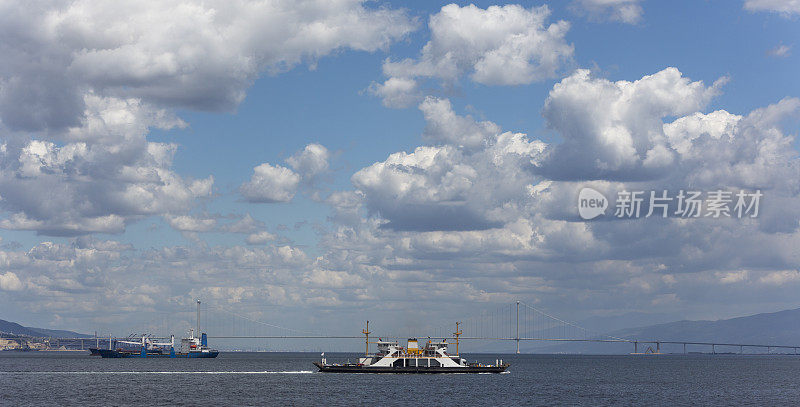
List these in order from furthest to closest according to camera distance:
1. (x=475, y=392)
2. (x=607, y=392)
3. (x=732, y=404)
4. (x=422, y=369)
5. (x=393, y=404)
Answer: (x=422, y=369) < (x=607, y=392) < (x=475, y=392) < (x=732, y=404) < (x=393, y=404)

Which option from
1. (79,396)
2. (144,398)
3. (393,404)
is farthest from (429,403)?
(79,396)

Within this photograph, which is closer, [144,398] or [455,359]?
[144,398]

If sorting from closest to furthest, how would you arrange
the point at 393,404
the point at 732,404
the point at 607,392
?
the point at 393,404 → the point at 732,404 → the point at 607,392

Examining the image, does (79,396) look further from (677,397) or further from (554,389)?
(677,397)

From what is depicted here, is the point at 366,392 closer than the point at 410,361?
Yes

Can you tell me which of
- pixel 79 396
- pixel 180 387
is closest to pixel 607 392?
pixel 180 387

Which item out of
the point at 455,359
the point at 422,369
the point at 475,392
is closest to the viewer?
the point at 475,392

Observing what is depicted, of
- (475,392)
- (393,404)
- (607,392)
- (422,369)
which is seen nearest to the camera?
(393,404)

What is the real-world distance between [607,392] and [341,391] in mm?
44374

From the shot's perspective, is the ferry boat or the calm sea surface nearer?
the calm sea surface

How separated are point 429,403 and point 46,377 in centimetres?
9831

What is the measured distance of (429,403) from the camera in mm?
108125

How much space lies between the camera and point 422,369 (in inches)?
6029

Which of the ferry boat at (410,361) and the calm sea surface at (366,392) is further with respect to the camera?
the ferry boat at (410,361)
